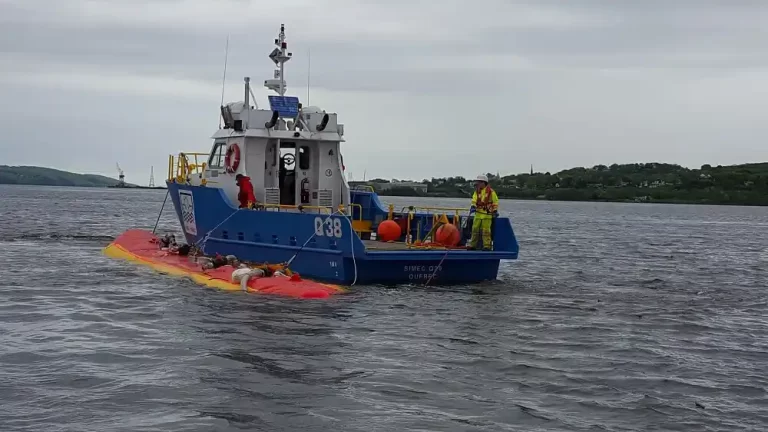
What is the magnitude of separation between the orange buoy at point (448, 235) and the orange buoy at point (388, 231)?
A: 123 centimetres

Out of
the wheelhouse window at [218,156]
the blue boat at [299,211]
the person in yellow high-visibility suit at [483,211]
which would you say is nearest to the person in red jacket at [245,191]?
the blue boat at [299,211]

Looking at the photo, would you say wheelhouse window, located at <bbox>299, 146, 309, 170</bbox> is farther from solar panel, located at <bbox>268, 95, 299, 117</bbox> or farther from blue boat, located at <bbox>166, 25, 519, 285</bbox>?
solar panel, located at <bbox>268, 95, 299, 117</bbox>

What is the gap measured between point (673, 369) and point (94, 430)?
6.46m

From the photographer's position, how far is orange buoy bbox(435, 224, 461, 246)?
17328mm

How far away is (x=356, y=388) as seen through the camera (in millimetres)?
9117

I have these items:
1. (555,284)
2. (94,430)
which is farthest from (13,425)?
(555,284)

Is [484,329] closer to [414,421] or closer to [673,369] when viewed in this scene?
[673,369]

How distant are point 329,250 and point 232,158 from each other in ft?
14.3

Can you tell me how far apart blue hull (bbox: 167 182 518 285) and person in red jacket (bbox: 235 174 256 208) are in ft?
0.89

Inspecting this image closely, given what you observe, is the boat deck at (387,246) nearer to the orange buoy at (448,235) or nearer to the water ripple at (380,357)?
the orange buoy at (448,235)

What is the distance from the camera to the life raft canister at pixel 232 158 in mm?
19078

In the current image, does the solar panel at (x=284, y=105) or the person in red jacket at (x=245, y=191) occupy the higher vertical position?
the solar panel at (x=284, y=105)

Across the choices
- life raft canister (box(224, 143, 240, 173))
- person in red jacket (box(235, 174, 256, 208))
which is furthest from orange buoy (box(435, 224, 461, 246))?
life raft canister (box(224, 143, 240, 173))

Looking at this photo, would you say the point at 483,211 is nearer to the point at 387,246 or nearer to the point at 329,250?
the point at 387,246
